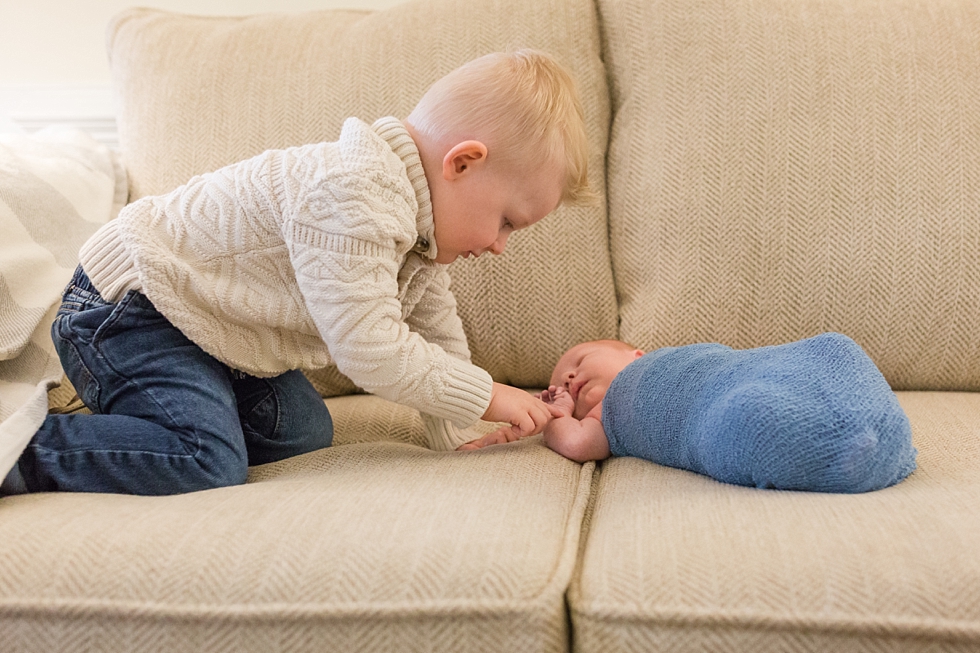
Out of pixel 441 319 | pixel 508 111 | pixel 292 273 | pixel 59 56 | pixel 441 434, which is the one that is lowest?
pixel 441 434

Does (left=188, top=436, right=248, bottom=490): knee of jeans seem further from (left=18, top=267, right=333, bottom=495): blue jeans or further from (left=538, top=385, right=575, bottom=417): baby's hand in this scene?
(left=538, top=385, right=575, bottom=417): baby's hand

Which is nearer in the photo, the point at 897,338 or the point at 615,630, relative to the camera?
the point at 615,630

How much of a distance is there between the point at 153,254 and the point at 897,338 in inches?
43.4

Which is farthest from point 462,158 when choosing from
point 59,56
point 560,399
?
point 59,56

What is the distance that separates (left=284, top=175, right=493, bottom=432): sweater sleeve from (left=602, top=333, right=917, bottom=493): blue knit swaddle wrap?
297 millimetres

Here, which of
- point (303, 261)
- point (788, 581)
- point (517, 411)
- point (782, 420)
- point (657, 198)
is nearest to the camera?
point (788, 581)

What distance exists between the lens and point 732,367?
1.04 metres

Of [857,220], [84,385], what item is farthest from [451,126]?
[857,220]

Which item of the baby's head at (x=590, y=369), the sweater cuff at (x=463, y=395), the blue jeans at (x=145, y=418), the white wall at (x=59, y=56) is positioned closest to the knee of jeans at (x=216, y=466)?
the blue jeans at (x=145, y=418)

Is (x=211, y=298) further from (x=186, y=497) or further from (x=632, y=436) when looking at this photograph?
(x=632, y=436)

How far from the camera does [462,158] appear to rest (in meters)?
1.05

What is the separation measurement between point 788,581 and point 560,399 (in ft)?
1.95

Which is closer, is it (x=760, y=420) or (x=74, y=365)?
(x=760, y=420)

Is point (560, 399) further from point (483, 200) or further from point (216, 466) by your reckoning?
point (216, 466)
